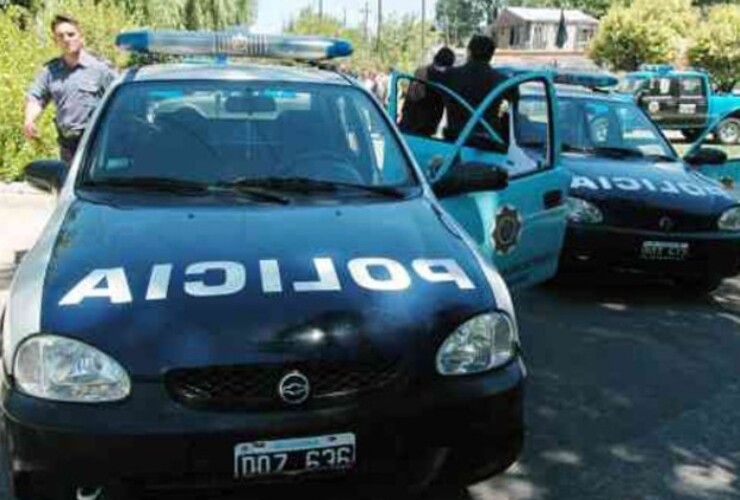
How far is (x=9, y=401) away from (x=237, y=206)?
1.26 meters

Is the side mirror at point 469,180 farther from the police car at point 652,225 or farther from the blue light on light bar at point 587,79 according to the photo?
the blue light on light bar at point 587,79

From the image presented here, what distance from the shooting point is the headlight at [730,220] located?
7375 millimetres

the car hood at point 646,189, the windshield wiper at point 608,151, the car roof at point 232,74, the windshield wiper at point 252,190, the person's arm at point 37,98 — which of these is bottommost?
the car hood at point 646,189

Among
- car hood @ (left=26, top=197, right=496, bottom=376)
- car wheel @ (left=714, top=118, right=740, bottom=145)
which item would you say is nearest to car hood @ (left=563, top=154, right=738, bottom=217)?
car hood @ (left=26, top=197, right=496, bottom=376)

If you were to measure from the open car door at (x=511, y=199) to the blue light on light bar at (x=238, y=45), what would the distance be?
0.62 m

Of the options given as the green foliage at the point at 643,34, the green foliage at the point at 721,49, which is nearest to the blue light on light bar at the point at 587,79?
the green foliage at the point at 721,49

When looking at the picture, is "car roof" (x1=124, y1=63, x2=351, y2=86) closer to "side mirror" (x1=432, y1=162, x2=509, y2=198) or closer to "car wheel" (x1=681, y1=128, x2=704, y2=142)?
"side mirror" (x1=432, y1=162, x2=509, y2=198)

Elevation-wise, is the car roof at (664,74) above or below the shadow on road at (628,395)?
below

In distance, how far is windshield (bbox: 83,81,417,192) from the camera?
450cm

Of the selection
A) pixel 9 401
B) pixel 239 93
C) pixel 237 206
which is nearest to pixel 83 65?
pixel 239 93

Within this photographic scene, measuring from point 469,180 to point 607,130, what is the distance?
13.9ft

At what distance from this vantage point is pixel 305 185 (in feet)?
14.6

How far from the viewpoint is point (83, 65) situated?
24.7 feet

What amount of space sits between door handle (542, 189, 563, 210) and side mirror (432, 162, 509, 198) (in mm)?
1073
